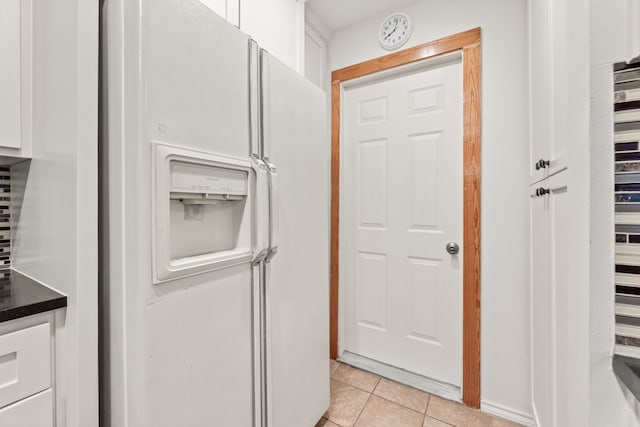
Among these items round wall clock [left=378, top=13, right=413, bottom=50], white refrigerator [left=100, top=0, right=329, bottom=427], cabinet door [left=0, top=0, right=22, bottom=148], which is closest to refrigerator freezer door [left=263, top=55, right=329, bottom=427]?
white refrigerator [left=100, top=0, right=329, bottom=427]

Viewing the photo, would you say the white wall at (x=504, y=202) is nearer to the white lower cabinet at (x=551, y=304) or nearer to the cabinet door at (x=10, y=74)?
the white lower cabinet at (x=551, y=304)

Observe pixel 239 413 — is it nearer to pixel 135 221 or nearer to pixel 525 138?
pixel 135 221

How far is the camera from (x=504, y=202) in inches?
62.2

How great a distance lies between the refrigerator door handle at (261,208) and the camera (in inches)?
38.2

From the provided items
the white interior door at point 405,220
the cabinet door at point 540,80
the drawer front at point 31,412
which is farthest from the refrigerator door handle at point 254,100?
the white interior door at point 405,220

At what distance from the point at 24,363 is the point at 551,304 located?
154 cm

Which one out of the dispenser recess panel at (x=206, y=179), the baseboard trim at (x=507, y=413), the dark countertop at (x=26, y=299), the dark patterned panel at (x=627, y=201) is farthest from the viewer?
the baseboard trim at (x=507, y=413)

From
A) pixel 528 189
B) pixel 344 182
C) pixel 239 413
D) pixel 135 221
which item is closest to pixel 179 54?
pixel 135 221

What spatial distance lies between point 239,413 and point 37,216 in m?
0.90

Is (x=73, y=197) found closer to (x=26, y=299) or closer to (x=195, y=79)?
(x=26, y=299)

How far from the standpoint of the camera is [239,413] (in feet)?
3.05

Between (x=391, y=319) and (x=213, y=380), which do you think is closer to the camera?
(x=213, y=380)

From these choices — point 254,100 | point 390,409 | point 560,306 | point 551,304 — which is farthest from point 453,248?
point 254,100

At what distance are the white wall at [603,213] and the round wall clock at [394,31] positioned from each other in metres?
1.51
